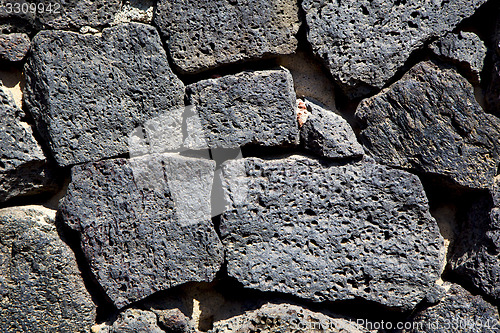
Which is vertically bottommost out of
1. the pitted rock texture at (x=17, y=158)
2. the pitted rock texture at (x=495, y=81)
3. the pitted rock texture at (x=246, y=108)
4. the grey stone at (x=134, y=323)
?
the grey stone at (x=134, y=323)

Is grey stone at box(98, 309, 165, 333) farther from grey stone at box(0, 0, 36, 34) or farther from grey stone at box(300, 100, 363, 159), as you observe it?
grey stone at box(0, 0, 36, 34)

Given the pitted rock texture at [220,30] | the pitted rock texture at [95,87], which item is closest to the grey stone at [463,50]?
the pitted rock texture at [220,30]

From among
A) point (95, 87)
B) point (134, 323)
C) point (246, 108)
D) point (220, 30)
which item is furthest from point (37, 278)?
point (220, 30)

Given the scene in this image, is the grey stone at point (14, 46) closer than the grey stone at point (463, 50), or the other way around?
the grey stone at point (14, 46)

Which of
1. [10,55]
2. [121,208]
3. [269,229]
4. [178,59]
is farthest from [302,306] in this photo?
[10,55]

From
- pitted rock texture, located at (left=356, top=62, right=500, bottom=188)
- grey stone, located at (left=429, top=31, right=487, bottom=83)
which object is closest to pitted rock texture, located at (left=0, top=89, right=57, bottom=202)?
pitted rock texture, located at (left=356, top=62, right=500, bottom=188)

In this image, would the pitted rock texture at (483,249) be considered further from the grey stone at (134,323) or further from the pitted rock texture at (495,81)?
the grey stone at (134,323)

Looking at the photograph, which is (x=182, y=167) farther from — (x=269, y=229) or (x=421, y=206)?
(x=421, y=206)
